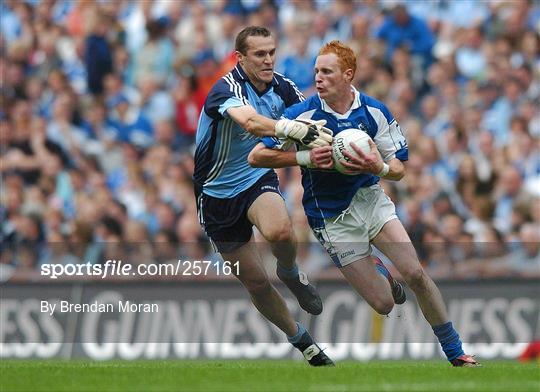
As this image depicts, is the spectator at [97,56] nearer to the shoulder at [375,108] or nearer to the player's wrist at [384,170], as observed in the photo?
the shoulder at [375,108]

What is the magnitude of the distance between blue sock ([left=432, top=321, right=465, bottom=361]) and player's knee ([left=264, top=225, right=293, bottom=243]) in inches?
57.2

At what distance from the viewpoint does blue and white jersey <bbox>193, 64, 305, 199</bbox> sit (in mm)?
12031

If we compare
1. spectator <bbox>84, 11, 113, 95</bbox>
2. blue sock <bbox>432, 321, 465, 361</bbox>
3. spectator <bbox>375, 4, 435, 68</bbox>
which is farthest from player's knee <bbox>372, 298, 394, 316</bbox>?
spectator <bbox>84, 11, 113, 95</bbox>

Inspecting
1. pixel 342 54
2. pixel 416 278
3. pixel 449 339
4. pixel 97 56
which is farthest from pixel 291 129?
pixel 97 56

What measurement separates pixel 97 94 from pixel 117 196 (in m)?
2.27

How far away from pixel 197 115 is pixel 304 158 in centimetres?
839

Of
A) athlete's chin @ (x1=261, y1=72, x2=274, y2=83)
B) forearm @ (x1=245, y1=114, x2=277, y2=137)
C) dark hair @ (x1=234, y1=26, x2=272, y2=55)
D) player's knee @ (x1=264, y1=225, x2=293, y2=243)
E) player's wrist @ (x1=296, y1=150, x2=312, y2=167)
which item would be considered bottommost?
player's knee @ (x1=264, y1=225, x2=293, y2=243)

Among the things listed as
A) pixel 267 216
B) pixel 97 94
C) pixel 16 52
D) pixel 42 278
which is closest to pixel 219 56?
pixel 97 94

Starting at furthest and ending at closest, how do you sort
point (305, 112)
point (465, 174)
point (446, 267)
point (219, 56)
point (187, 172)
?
point (219, 56), point (187, 172), point (465, 174), point (446, 267), point (305, 112)

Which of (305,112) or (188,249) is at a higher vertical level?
(305,112)

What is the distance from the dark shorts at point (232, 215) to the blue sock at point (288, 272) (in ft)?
1.33

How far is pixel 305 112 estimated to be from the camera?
1147 cm

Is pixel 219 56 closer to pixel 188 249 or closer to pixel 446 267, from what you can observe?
pixel 188 249

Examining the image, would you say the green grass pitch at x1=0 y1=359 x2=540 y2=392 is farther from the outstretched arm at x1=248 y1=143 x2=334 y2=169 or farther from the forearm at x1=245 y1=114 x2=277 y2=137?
the forearm at x1=245 y1=114 x2=277 y2=137
